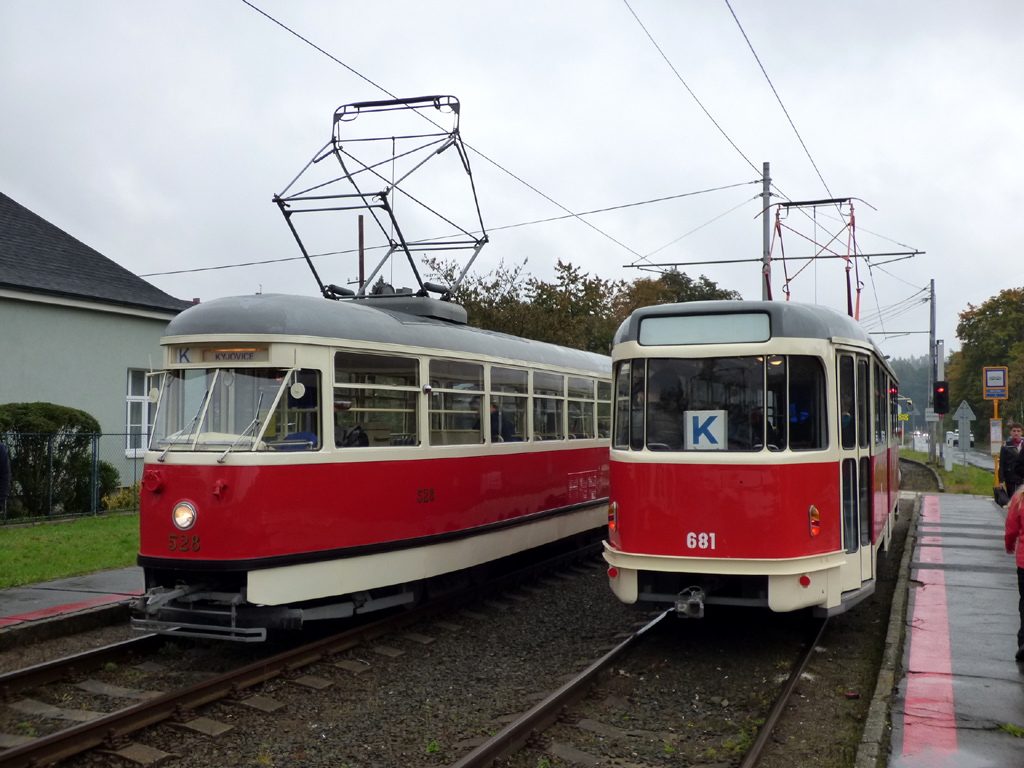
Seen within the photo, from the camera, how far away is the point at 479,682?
7.33m

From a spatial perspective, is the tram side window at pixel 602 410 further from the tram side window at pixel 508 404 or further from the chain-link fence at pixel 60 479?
the chain-link fence at pixel 60 479

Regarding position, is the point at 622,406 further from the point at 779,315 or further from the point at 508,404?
the point at 508,404

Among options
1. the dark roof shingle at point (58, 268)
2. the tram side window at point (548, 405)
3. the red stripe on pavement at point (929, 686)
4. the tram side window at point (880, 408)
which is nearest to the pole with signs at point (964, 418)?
the tram side window at point (880, 408)

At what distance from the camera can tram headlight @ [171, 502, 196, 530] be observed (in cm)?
735

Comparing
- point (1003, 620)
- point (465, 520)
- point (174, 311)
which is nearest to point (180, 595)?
point (465, 520)

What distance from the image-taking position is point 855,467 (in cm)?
824

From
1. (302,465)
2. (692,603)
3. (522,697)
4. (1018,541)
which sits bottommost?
(522,697)

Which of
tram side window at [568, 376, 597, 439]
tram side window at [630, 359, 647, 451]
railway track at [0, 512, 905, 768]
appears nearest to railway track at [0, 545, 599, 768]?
railway track at [0, 512, 905, 768]

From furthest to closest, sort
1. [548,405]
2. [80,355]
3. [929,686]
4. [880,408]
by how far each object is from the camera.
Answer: [80,355] < [548,405] < [880,408] < [929,686]

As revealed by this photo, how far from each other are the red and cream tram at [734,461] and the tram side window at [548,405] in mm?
3504

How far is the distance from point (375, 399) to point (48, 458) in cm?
1057

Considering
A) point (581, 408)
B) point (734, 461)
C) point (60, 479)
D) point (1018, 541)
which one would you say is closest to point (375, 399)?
point (734, 461)

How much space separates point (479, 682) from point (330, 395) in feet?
8.55

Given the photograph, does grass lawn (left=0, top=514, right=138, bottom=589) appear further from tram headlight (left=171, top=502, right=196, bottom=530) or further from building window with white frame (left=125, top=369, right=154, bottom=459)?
building window with white frame (left=125, top=369, right=154, bottom=459)
